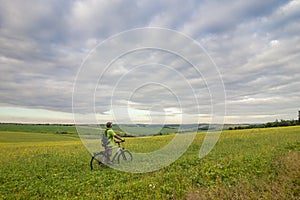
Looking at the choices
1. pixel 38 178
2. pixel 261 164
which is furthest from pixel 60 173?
pixel 261 164

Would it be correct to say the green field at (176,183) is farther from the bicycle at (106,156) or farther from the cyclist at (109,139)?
the cyclist at (109,139)

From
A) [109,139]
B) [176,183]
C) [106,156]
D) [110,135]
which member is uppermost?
[110,135]

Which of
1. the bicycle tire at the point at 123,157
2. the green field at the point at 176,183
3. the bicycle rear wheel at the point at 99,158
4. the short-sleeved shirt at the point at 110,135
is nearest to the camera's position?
the green field at the point at 176,183

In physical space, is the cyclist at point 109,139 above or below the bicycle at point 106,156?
above

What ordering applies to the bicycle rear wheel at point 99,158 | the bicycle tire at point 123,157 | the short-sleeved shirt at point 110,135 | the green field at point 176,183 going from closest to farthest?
the green field at point 176,183
the short-sleeved shirt at point 110,135
the bicycle rear wheel at point 99,158
the bicycle tire at point 123,157

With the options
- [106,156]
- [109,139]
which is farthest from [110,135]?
[106,156]

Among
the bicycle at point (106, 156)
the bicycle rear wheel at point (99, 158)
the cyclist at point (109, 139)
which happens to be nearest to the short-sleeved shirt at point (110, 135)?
the cyclist at point (109, 139)

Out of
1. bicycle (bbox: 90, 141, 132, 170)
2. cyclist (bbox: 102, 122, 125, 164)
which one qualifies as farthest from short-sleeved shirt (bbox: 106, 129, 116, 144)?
bicycle (bbox: 90, 141, 132, 170)

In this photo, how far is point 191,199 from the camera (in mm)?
6832

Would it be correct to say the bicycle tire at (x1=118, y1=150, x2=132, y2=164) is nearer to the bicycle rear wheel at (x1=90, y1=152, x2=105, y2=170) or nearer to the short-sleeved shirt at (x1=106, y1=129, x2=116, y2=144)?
the bicycle rear wheel at (x1=90, y1=152, x2=105, y2=170)

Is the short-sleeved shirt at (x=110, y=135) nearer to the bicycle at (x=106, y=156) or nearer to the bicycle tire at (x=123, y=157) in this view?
the bicycle at (x=106, y=156)

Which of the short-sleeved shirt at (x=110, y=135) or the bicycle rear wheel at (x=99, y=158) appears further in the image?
the bicycle rear wheel at (x=99, y=158)

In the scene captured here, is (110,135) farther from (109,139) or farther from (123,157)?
(123,157)

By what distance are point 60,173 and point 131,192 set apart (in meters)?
6.26
